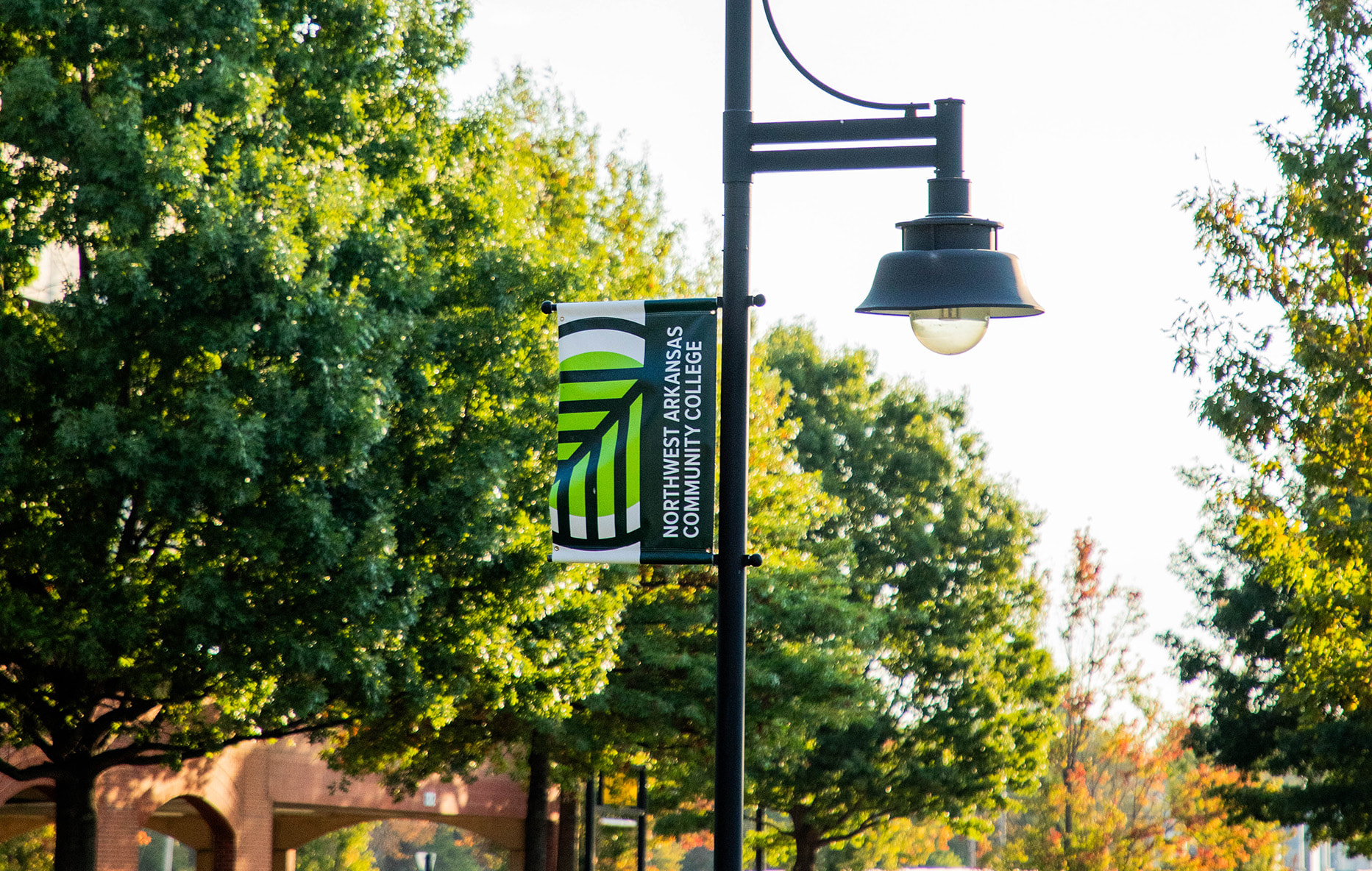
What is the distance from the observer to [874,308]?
6.12m

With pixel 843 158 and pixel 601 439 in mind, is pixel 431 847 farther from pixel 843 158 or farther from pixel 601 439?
pixel 843 158

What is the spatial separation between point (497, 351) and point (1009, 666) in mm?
19956

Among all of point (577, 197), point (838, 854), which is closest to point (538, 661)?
point (577, 197)

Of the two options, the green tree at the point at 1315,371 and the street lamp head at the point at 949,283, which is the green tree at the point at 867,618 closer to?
the green tree at the point at 1315,371

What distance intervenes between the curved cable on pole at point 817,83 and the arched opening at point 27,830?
19.9m

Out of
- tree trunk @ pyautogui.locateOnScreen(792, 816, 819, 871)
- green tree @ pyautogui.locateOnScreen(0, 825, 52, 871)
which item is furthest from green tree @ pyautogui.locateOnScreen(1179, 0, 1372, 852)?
green tree @ pyautogui.locateOnScreen(0, 825, 52, 871)

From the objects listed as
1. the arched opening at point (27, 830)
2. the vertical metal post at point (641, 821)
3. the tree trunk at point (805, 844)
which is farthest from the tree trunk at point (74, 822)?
the tree trunk at point (805, 844)

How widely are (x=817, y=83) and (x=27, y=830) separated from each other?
2945 centimetres

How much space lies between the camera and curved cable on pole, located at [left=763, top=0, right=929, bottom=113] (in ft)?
20.5

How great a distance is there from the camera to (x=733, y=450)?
618cm

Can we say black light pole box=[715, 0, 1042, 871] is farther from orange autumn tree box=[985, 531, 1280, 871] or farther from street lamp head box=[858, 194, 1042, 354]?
orange autumn tree box=[985, 531, 1280, 871]

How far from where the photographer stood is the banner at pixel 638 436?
610 cm

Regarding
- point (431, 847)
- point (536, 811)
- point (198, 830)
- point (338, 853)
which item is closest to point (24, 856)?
point (198, 830)

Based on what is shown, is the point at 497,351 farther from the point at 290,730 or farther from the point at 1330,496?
the point at 1330,496
